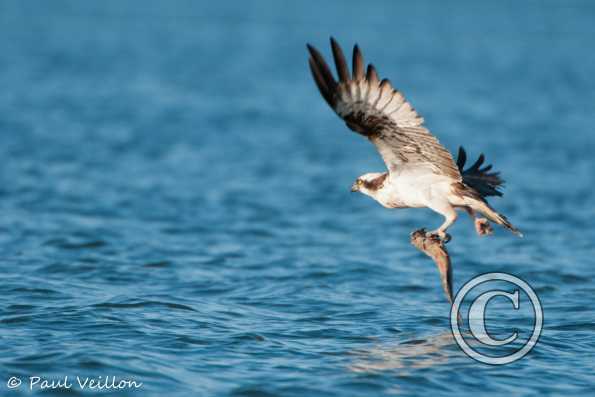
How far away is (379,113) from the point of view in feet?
26.5

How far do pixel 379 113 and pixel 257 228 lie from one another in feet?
22.3

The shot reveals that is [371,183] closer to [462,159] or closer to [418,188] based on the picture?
[418,188]

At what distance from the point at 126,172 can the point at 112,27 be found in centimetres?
2832

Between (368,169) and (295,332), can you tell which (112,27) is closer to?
(368,169)

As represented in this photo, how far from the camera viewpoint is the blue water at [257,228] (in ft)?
27.5

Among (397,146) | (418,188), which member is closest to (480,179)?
(418,188)

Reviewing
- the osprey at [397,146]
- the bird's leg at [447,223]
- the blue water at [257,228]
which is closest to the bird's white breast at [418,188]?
the osprey at [397,146]

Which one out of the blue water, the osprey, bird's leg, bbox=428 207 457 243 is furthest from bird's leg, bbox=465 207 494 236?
the blue water

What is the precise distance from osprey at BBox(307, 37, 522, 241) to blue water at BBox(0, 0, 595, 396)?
1.27 metres

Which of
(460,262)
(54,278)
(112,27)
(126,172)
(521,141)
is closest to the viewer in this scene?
(54,278)

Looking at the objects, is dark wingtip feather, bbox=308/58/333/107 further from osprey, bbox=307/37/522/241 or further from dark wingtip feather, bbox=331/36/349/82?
dark wingtip feather, bbox=331/36/349/82

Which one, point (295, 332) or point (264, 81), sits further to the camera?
point (264, 81)

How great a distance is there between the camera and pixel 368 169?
19219 mm

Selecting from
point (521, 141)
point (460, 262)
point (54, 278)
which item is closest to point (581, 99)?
point (521, 141)
